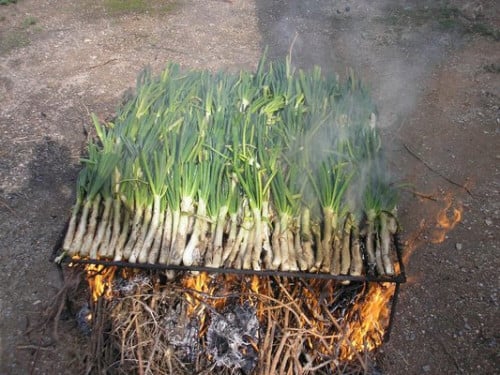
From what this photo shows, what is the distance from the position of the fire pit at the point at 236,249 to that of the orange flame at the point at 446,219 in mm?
1019

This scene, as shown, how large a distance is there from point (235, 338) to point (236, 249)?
0.51 meters

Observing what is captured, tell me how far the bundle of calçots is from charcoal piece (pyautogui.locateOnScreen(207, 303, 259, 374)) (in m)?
0.31

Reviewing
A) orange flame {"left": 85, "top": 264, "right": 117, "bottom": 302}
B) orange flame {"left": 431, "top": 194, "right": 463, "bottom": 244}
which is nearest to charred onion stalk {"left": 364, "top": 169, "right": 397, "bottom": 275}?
orange flame {"left": 431, "top": 194, "right": 463, "bottom": 244}

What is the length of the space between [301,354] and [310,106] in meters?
1.86

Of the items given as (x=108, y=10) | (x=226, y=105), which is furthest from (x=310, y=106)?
(x=108, y=10)

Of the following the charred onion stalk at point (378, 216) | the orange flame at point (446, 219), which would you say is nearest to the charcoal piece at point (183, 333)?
the charred onion stalk at point (378, 216)

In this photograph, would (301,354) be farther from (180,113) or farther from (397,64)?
(397,64)

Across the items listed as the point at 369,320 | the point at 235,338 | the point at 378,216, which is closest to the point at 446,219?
the point at 378,216

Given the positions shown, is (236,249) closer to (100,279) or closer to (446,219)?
(100,279)

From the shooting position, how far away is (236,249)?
283 centimetres

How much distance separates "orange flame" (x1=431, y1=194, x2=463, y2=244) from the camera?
3.82 metres

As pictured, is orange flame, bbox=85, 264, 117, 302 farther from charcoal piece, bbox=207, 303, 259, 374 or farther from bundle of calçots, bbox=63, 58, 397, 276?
charcoal piece, bbox=207, 303, 259, 374

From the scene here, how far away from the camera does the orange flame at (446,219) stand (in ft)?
12.5

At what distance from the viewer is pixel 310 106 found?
12.1 feet
